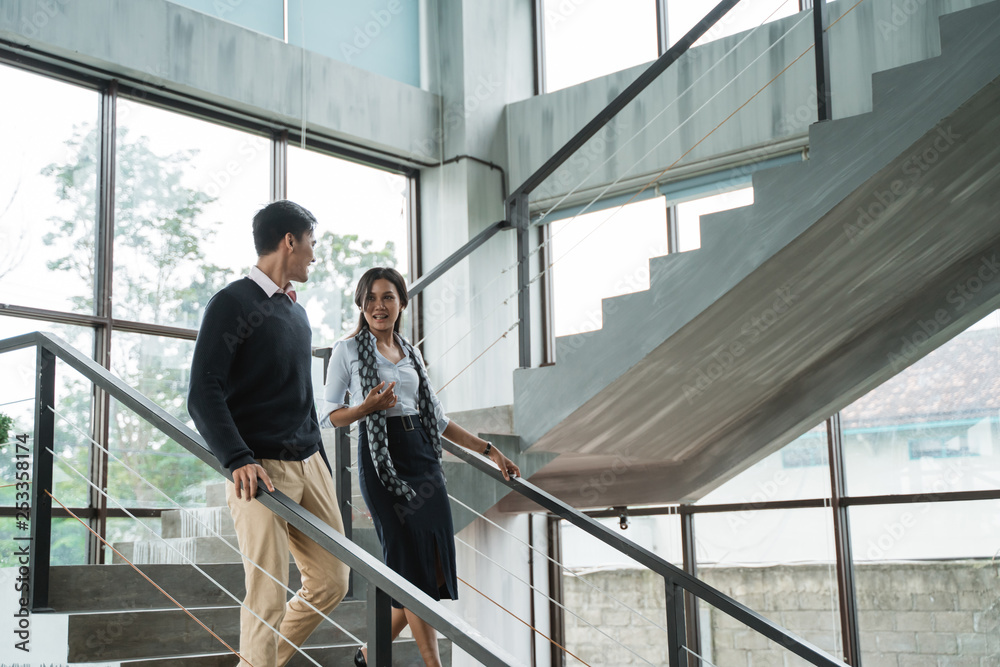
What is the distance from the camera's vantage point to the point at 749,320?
3.43m

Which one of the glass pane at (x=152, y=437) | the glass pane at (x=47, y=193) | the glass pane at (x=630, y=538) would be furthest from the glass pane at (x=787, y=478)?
the glass pane at (x=47, y=193)

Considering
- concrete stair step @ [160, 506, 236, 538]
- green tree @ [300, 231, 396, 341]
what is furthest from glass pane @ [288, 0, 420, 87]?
concrete stair step @ [160, 506, 236, 538]

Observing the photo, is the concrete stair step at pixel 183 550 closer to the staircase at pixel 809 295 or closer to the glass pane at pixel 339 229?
the staircase at pixel 809 295

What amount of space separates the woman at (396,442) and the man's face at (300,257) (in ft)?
1.07

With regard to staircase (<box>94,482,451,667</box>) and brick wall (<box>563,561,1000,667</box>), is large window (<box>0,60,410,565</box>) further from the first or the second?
brick wall (<box>563,561,1000,667</box>)

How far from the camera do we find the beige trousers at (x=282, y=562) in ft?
7.34

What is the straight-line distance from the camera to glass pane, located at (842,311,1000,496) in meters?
5.15

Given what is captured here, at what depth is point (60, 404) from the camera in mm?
4926

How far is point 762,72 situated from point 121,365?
391 cm

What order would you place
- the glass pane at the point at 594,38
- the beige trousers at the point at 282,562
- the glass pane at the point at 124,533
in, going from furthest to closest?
the glass pane at the point at 594,38
the glass pane at the point at 124,533
the beige trousers at the point at 282,562

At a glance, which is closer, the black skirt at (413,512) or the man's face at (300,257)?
the man's face at (300,257)

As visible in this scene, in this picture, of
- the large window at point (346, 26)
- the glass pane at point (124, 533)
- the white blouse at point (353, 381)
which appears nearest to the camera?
the white blouse at point (353, 381)

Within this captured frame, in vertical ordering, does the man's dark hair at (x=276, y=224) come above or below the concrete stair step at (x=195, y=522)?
above

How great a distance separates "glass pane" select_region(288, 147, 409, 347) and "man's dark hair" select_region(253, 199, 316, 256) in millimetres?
3667
